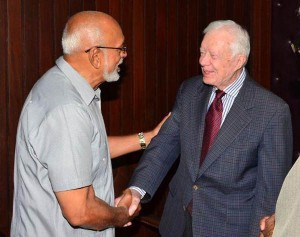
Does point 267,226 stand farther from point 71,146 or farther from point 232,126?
point 71,146

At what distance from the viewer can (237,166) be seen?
2.45m

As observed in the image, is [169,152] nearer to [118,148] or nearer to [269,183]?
[118,148]

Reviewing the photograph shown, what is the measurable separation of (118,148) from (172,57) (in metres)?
1.18

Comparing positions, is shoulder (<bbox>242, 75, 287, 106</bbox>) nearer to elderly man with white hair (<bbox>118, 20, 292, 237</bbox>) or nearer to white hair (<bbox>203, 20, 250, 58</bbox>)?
elderly man with white hair (<bbox>118, 20, 292, 237</bbox>)

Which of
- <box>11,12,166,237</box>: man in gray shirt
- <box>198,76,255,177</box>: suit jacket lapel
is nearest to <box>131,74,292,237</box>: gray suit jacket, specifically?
<box>198,76,255,177</box>: suit jacket lapel

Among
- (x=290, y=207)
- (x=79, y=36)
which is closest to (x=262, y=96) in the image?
(x=79, y=36)

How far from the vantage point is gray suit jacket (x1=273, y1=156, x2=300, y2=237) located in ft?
3.81

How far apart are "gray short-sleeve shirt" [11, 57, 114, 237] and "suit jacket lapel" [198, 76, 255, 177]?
518 millimetres

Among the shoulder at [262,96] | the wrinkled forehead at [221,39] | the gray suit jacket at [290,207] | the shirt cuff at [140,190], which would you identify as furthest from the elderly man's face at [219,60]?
the gray suit jacket at [290,207]

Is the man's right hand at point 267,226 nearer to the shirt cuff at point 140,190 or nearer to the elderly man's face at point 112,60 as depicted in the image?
the shirt cuff at point 140,190

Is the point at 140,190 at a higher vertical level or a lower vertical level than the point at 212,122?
lower

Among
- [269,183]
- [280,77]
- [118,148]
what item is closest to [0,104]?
[118,148]

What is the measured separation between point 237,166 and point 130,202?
594 millimetres

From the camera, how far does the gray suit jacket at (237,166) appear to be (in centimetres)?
241
